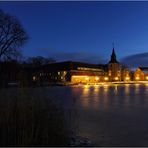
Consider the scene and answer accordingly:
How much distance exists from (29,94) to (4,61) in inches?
1420

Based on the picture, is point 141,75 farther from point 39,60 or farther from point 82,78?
point 39,60

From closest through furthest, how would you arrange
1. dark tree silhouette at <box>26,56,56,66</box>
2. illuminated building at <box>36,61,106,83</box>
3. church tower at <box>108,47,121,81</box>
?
1. illuminated building at <box>36,61,106,83</box>
2. dark tree silhouette at <box>26,56,56,66</box>
3. church tower at <box>108,47,121,81</box>

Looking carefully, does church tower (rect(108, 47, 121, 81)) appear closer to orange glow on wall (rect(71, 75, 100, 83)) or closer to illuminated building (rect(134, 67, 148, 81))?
orange glow on wall (rect(71, 75, 100, 83))

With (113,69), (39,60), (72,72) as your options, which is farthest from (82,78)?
(113,69)

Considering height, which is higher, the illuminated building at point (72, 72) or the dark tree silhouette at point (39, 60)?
the dark tree silhouette at point (39, 60)

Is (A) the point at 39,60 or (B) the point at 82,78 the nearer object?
(A) the point at 39,60

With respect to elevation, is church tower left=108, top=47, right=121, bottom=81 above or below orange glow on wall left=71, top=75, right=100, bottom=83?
above

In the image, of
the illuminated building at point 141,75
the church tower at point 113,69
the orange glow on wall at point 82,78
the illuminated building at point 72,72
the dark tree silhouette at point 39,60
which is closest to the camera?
the illuminated building at point 72,72

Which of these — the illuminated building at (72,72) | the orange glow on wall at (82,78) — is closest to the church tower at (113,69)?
the illuminated building at (72,72)

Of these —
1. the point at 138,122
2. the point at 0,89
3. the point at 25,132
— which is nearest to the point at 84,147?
the point at 25,132

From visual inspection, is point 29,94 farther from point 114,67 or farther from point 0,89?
point 114,67

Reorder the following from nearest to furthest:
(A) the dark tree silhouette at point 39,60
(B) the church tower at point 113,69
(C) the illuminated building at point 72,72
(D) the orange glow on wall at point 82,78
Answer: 1. (C) the illuminated building at point 72,72
2. (A) the dark tree silhouette at point 39,60
3. (D) the orange glow on wall at point 82,78
4. (B) the church tower at point 113,69

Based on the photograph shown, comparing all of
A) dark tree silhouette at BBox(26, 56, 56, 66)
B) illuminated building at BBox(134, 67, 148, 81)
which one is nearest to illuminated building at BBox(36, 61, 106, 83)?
dark tree silhouette at BBox(26, 56, 56, 66)

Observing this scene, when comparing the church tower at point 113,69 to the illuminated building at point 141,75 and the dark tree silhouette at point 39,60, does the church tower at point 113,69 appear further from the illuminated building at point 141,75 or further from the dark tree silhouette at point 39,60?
the dark tree silhouette at point 39,60
